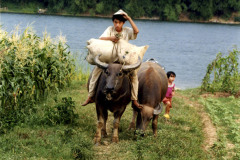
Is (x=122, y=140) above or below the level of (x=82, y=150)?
below

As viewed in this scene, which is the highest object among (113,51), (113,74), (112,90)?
(113,51)

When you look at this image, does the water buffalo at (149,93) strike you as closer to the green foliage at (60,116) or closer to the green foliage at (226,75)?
the green foliage at (60,116)

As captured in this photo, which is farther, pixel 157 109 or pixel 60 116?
pixel 60 116

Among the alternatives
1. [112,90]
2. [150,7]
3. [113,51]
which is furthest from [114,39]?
[150,7]

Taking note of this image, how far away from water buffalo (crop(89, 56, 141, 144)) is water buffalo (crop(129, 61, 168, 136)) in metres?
0.35

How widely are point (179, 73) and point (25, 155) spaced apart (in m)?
15.0

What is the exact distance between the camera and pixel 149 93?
6340 millimetres

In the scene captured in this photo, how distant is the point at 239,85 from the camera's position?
12.4 meters

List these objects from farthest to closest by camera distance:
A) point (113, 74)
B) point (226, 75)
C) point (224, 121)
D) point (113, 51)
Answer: point (226, 75) < point (224, 121) < point (113, 51) < point (113, 74)

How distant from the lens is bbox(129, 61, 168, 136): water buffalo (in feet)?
19.8

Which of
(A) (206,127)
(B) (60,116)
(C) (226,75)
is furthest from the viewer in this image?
(C) (226,75)

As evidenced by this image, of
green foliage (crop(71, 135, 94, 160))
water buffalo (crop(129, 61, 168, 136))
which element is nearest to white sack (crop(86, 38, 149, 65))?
water buffalo (crop(129, 61, 168, 136))

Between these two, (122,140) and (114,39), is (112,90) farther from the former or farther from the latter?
(122,140)

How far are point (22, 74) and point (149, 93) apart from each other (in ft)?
9.74
